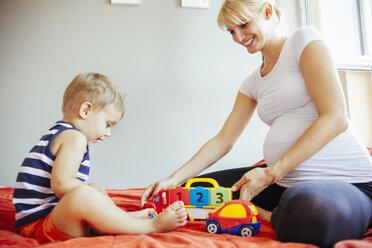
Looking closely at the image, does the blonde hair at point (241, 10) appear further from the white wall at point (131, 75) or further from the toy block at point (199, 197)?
the white wall at point (131, 75)

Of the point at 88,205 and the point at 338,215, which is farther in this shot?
the point at 88,205

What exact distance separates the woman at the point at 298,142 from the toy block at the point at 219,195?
0.05m

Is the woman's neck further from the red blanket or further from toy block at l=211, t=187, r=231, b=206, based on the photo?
the red blanket

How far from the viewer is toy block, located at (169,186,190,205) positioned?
1.07m

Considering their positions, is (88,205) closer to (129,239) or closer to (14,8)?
(129,239)

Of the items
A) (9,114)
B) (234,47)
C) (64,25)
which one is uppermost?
(64,25)

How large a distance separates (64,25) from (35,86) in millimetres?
456

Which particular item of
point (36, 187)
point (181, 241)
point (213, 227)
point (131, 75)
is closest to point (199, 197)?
point (213, 227)

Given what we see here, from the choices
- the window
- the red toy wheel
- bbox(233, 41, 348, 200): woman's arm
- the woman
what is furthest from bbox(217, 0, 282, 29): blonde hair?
the window

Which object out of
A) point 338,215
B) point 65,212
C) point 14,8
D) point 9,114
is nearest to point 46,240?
point 65,212

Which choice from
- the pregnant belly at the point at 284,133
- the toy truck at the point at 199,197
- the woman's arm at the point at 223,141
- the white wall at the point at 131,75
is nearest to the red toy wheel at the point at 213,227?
the toy truck at the point at 199,197

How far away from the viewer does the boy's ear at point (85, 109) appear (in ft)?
3.50

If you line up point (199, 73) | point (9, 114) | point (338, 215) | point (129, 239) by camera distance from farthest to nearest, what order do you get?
1. point (199, 73)
2. point (9, 114)
3. point (129, 239)
4. point (338, 215)

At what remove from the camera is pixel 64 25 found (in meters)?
2.15
